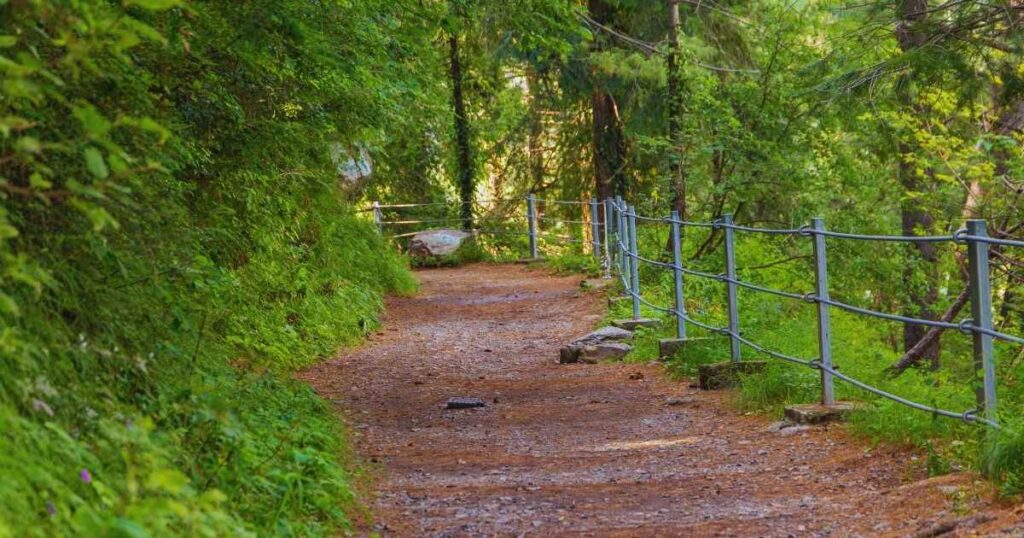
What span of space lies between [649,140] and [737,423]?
315 inches

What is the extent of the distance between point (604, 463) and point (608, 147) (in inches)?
591

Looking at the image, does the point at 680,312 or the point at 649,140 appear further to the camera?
the point at 649,140

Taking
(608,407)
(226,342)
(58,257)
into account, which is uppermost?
(58,257)

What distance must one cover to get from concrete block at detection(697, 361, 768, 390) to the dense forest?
39 cm

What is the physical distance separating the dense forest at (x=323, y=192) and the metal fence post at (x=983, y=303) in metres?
0.15

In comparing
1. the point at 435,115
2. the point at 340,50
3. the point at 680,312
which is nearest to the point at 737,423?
the point at 680,312

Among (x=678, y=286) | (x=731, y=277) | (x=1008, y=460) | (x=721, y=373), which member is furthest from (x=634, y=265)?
(x=1008, y=460)

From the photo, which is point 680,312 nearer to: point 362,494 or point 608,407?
point 608,407

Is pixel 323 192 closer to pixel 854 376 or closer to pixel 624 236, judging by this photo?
pixel 624 236

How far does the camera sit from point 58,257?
13.5ft

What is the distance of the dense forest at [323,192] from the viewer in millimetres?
3531

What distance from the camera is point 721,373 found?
28.2ft

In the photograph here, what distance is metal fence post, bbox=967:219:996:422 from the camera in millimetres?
4918

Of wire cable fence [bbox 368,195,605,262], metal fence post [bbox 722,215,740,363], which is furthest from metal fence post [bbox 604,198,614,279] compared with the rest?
metal fence post [bbox 722,215,740,363]
